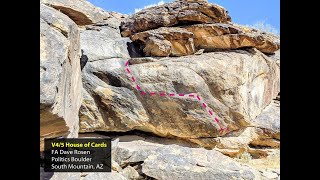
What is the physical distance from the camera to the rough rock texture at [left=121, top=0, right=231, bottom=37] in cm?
1362

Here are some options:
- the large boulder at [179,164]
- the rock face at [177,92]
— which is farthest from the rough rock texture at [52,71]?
the large boulder at [179,164]

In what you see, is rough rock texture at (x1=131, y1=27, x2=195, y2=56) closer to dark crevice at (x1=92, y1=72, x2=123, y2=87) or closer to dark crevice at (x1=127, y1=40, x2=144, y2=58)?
dark crevice at (x1=127, y1=40, x2=144, y2=58)

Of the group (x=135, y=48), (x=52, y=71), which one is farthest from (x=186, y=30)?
(x=52, y=71)

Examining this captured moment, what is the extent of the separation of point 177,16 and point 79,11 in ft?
12.5

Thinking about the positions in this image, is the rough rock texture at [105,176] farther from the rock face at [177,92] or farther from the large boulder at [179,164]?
the large boulder at [179,164]

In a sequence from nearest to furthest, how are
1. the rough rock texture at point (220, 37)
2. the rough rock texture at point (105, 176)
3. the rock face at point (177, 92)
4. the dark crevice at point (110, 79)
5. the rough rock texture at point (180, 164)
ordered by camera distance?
the rough rock texture at point (105, 176) < the rough rock texture at point (180, 164) < the rock face at point (177, 92) < the dark crevice at point (110, 79) < the rough rock texture at point (220, 37)

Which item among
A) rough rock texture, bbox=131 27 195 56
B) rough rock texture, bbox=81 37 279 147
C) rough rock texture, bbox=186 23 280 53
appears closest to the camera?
rough rock texture, bbox=81 37 279 147

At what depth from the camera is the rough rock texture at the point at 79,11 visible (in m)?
13.6

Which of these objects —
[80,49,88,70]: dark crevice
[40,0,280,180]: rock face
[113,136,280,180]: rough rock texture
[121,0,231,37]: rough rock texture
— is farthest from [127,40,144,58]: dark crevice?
[113,136,280,180]: rough rock texture

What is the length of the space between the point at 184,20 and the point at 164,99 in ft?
11.9

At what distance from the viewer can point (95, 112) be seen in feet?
36.8

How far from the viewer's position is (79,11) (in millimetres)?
14070

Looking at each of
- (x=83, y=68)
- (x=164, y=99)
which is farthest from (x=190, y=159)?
(x=83, y=68)

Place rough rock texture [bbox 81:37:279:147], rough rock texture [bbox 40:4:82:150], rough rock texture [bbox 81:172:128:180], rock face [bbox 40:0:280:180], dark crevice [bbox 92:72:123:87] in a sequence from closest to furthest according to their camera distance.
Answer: rough rock texture [bbox 40:4:82:150] < rough rock texture [bbox 81:172:128:180] < rock face [bbox 40:0:280:180] < rough rock texture [bbox 81:37:279:147] < dark crevice [bbox 92:72:123:87]
